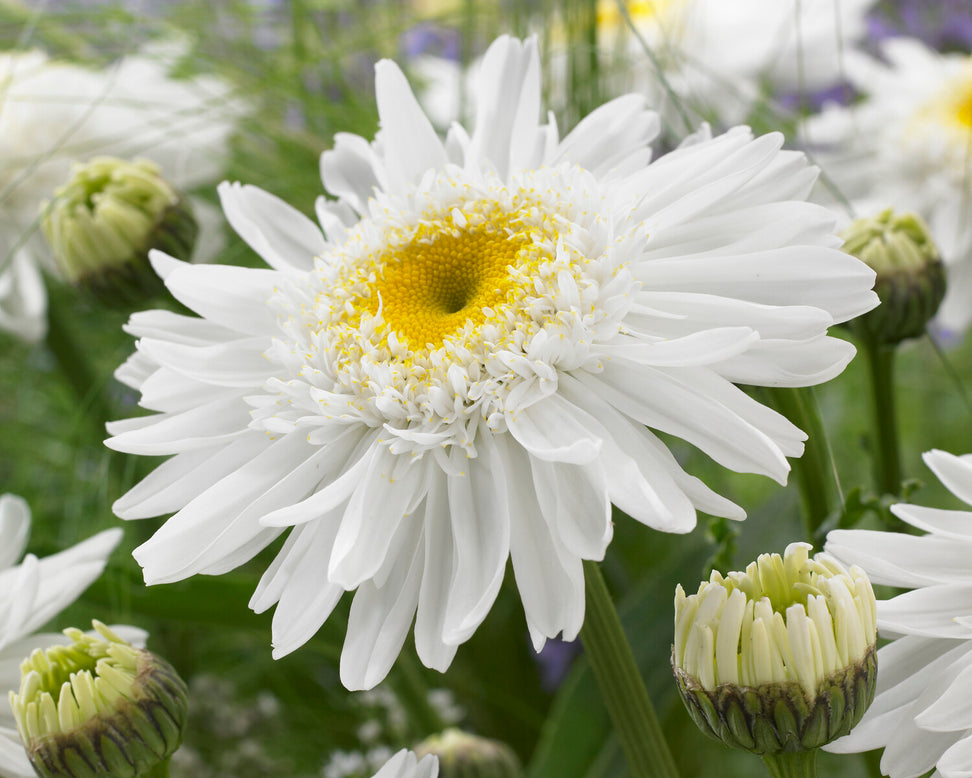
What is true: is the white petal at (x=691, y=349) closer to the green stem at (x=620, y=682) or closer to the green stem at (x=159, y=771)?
the green stem at (x=620, y=682)

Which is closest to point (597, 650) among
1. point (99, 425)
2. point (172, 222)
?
point (172, 222)

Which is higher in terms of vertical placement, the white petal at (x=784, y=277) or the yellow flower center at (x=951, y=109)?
the white petal at (x=784, y=277)

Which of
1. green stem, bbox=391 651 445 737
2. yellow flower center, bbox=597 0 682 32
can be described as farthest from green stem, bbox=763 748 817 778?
yellow flower center, bbox=597 0 682 32

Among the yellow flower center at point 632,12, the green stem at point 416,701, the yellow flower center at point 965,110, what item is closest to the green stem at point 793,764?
the green stem at point 416,701

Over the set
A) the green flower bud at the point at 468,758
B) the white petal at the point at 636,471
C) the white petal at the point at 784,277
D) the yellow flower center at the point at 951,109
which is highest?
the white petal at the point at 784,277

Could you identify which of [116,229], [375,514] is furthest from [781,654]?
[116,229]

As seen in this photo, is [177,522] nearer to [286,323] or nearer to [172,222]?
[286,323]

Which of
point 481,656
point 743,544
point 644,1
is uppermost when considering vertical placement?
point 644,1
